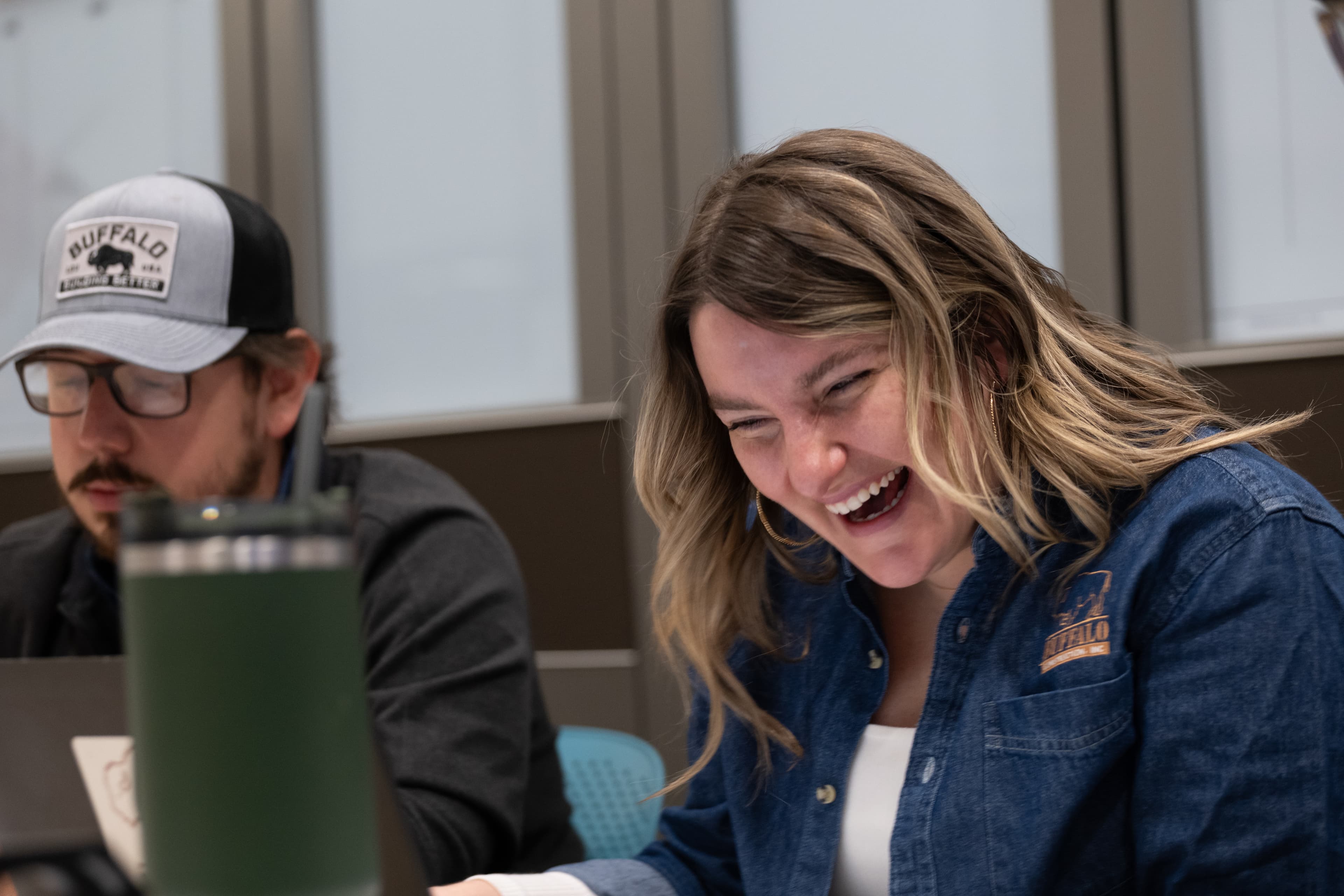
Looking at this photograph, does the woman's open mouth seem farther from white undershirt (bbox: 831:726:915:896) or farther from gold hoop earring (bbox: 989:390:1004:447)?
white undershirt (bbox: 831:726:915:896)

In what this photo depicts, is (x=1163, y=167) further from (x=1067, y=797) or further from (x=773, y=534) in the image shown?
(x=1067, y=797)

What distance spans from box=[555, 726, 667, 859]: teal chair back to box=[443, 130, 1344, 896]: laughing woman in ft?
1.22

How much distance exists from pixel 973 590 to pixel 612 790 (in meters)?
0.75

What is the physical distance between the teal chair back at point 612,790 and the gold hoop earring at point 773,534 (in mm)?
440

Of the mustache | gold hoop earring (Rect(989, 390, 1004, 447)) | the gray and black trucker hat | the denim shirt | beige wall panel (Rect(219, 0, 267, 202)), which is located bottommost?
the denim shirt

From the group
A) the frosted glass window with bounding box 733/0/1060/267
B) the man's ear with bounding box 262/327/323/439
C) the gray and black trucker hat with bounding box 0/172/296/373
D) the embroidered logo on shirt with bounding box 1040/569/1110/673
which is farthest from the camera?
the frosted glass window with bounding box 733/0/1060/267

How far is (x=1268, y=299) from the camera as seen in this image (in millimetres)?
2447

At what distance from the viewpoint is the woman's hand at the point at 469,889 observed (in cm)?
100

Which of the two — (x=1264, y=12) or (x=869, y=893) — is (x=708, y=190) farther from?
(x=1264, y=12)

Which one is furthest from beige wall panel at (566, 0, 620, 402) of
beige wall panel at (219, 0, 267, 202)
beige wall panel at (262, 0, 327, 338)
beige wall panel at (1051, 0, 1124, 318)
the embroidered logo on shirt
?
the embroidered logo on shirt

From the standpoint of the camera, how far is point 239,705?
0.41 m

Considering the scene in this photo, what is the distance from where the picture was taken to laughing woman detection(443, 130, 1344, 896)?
937 mm

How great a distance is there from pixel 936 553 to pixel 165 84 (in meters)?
3.06

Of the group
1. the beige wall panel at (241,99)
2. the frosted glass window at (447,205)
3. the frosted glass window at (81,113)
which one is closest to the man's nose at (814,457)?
the frosted glass window at (447,205)
